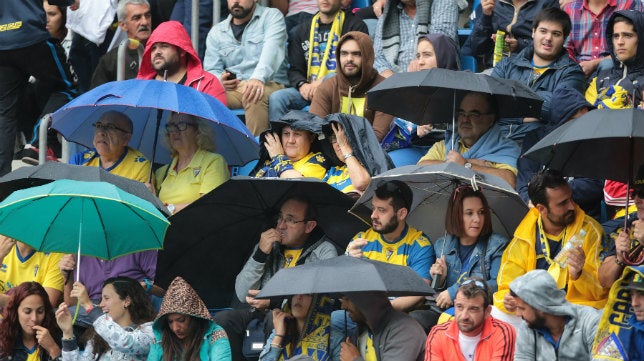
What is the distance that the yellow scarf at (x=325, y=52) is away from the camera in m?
13.2

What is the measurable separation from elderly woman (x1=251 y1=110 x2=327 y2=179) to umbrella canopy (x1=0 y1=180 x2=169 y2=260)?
1713mm

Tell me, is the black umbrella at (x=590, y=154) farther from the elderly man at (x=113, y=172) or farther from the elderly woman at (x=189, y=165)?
the elderly man at (x=113, y=172)

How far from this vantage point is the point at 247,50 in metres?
13.2

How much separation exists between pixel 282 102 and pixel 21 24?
2394mm

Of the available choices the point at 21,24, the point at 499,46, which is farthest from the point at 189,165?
the point at 499,46

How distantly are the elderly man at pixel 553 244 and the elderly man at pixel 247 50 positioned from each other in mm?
4177

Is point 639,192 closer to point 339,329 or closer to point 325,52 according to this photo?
point 339,329

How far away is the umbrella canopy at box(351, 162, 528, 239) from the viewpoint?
368 inches

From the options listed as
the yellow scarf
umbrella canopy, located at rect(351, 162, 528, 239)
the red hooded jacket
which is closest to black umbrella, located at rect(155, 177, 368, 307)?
umbrella canopy, located at rect(351, 162, 528, 239)

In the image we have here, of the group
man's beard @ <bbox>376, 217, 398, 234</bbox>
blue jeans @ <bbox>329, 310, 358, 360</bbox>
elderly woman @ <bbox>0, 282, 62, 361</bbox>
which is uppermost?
man's beard @ <bbox>376, 217, 398, 234</bbox>

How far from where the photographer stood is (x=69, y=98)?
13.2 m

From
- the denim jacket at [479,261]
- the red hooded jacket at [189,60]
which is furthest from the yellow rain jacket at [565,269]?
the red hooded jacket at [189,60]

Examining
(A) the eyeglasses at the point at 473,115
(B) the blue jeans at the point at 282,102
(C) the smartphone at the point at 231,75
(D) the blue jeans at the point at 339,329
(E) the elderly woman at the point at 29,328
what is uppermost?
(A) the eyeglasses at the point at 473,115

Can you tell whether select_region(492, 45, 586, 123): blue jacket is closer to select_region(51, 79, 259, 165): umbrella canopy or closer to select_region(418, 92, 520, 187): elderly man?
select_region(418, 92, 520, 187): elderly man
